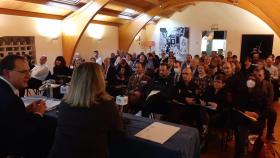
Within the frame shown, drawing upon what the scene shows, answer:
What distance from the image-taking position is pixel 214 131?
411cm

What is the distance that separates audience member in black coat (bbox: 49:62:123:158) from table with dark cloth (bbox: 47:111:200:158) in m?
0.30

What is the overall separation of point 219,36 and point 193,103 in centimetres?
829

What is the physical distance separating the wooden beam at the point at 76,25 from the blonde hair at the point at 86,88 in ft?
19.4

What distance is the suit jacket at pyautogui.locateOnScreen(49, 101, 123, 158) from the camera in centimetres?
146

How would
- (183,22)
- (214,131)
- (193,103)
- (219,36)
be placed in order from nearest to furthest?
1. (193,103)
2. (214,131)
3. (219,36)
4. (183,22)

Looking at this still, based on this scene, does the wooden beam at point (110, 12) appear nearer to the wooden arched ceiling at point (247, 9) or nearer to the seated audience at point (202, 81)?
the wooden arched ceiling at point (247, 9)

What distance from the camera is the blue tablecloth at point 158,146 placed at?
65.6 inches

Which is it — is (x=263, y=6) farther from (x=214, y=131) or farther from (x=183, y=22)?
(x=183, y=22)

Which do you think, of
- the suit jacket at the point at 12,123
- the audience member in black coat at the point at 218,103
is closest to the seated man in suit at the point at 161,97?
the audience member in black coat at the point at 218,103

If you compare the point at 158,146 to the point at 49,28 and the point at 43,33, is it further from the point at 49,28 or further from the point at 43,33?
the point at 49,28

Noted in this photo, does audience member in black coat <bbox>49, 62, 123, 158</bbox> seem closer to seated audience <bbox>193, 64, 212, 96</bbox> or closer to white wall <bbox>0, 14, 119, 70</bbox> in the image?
seated audience <bbox>193, 64, 212, 96</bbox>

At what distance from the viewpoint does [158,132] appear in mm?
1897

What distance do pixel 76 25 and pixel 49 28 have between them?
835mm

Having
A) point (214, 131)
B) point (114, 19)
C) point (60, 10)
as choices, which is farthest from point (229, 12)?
point (214, 131)
